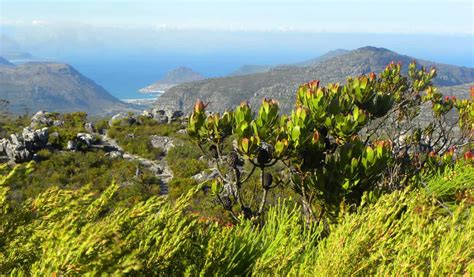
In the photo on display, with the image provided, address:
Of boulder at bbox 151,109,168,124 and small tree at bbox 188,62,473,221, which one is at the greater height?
small tree at bbox 188,62,473,221

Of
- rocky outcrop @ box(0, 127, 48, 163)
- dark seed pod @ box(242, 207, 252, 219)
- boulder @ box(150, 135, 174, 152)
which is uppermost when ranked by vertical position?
A: dark seed pod @ box(242, 207, 252, 219)

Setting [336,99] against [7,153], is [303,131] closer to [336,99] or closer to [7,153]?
[336,99]

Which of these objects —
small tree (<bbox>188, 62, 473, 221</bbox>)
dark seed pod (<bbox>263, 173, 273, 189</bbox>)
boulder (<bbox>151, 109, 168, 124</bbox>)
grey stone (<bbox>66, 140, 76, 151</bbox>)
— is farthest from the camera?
boulder (<bbox>151, 109, 168, 124</bbox>)

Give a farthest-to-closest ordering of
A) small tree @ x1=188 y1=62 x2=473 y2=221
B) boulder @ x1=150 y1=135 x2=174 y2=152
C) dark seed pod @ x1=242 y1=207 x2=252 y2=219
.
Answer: boulder @ x1=150 y1=135 x2=174 y2=152, dark seed pod @ x1=242 y1=207 x2=252 y2=219, small tree @ x1=188 y1=62 x2=473 y2=221

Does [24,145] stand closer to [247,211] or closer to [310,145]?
[247,211]

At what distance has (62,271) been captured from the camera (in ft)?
4.80

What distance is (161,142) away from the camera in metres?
24.4

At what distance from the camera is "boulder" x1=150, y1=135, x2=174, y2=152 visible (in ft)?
77.1

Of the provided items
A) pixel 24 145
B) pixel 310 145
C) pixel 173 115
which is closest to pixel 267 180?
pixel 310 145

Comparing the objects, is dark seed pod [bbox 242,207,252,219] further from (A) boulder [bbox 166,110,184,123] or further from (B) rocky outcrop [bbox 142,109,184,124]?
(A) boulder [bbox 166,110,184,123]

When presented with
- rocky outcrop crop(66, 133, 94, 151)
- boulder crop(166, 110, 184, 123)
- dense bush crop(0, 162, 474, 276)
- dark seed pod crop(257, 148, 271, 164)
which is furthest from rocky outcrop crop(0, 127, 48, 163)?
dense bush crop(0, 162, 474, 276)

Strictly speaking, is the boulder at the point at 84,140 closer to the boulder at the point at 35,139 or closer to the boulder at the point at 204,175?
the boulder at the point at 35,139

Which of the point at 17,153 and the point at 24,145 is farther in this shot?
the point at 24,145

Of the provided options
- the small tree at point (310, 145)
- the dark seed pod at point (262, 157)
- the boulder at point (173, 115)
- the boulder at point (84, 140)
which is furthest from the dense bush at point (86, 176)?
the boulder at point (173, 115)
